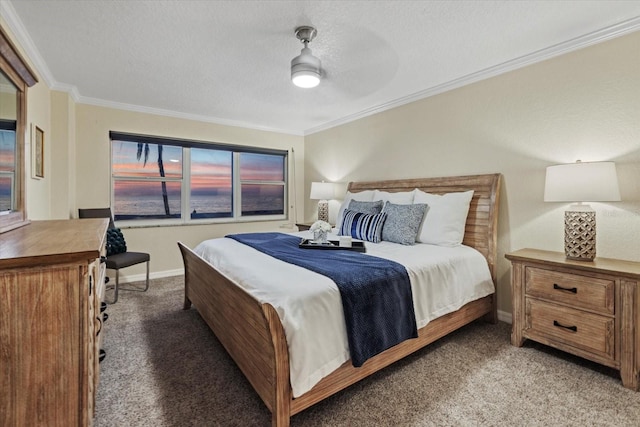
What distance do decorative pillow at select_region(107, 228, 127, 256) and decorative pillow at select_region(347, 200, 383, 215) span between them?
111 inches

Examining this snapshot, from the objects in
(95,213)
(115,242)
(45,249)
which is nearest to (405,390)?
(45,249)

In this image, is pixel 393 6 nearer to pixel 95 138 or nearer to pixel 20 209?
pixel 20 209

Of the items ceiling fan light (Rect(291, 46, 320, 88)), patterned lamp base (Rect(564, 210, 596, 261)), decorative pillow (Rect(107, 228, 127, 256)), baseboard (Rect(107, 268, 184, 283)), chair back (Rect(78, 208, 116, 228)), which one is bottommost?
baseboard (Rect(107, 268, 184, 283))

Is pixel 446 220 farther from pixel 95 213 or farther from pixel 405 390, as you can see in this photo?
pixel 95 213

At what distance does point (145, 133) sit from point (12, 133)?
93.6 inches

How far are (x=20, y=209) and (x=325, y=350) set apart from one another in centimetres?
213

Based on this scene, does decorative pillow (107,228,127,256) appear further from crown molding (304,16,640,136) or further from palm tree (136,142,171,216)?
crown molding (304,16,640,136)

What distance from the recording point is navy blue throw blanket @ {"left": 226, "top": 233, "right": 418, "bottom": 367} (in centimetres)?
163

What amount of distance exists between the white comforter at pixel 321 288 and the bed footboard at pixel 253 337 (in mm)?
56

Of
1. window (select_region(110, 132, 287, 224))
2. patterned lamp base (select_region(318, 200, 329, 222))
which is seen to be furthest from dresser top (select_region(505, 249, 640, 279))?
window (select_region(110, 132, 287, 224))

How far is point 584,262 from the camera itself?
6.83 ft

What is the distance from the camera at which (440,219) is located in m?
2.85

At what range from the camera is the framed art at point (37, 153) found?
8.55 feet

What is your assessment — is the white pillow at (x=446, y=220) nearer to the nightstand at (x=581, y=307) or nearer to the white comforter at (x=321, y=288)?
the white comforter at (x=321, y=288)
